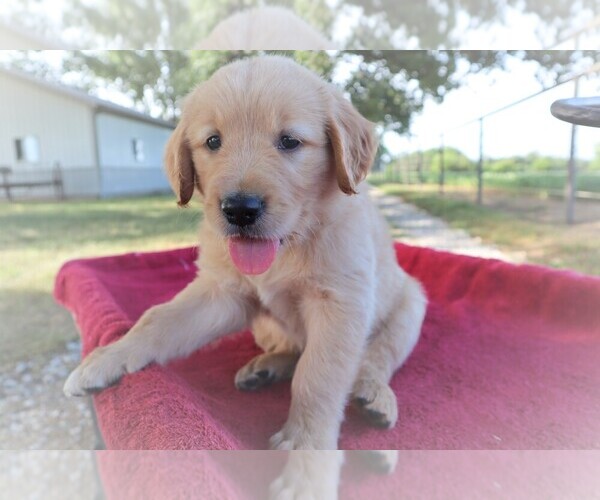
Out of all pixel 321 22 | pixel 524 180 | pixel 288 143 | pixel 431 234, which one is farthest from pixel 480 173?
pixel 288 143

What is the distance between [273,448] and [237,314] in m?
0.39

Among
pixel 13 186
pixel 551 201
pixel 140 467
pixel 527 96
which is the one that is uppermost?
pixel 527 96

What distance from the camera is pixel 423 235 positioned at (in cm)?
266

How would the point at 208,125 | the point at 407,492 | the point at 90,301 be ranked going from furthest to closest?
the point at 90,301, the point at 208,125, the point at 407,492

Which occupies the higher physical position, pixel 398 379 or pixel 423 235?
pixel 423 235

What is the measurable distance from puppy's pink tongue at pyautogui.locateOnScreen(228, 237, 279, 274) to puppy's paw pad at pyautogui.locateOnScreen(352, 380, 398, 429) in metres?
0.33

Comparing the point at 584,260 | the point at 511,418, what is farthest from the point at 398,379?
the point at 584,260

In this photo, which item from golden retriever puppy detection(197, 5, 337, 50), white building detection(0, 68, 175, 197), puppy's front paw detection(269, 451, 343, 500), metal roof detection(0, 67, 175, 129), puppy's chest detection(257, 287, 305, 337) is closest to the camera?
puppy's front paw detection(269, 451, 343, 500)

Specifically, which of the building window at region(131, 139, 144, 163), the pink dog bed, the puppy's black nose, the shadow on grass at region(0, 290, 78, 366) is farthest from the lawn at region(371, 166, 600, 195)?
the shadow on grass at region(0, 290, 78, 366)

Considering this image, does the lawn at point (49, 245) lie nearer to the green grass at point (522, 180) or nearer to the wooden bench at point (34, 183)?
the wooden bench at point (34, 183)

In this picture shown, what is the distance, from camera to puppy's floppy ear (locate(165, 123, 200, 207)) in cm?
108

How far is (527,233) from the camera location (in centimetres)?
282

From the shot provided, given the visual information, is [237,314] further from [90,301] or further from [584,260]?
[584,260]

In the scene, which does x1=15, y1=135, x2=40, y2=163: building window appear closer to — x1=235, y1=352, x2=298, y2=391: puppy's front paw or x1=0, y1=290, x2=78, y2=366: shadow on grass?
x1=0, y1=290, x2=78, y2=366: shadow on grass
